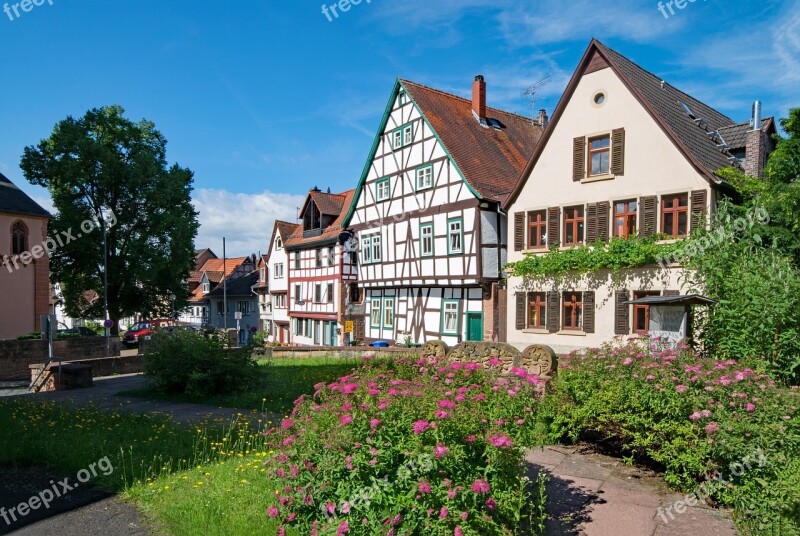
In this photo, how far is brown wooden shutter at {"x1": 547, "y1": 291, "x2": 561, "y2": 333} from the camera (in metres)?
19.9

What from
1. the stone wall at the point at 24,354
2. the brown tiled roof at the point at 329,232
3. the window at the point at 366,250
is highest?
the brown tiled roof at the point at 329,232

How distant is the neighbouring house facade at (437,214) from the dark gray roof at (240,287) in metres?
26.3

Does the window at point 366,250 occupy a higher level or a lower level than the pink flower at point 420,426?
higher

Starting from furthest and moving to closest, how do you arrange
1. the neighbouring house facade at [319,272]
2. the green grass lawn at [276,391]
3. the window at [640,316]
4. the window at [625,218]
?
the neighbouring house facade at [319,272] < the window at [625,218] < the window at [640,316] < the green grass lawn at [276,391]

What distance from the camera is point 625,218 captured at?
59.9ft

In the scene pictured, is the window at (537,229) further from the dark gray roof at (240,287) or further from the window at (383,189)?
the dark gray roof at (240,287)

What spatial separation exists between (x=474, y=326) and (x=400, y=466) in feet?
65.1

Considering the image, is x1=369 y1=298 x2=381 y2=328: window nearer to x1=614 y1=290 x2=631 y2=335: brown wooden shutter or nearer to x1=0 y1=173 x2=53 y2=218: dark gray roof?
x1=614 y1=290 x2=631 y2=335: brown wooden shutter

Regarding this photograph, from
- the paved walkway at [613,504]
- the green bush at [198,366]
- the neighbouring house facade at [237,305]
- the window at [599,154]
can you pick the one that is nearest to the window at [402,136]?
the window at [599,154]

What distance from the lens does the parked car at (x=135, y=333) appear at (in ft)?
145

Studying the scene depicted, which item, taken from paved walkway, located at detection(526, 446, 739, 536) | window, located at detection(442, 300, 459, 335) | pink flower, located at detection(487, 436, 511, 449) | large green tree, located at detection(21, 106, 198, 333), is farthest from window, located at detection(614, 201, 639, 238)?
large green tree, located at detection(21, 106, 198, 333)

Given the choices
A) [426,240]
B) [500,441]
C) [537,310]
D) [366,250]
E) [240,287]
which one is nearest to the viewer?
[500,441]

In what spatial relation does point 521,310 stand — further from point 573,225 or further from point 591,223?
point 591,223

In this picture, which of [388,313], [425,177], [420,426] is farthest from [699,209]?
[388,313]
